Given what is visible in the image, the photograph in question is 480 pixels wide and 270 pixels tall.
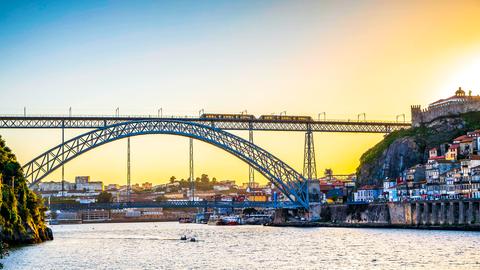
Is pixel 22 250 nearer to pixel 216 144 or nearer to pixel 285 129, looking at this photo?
pixel 216 144

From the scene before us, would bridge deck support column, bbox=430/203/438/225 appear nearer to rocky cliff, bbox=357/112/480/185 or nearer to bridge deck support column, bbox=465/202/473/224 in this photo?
bridge deck support column, bbox=465/202/473/224

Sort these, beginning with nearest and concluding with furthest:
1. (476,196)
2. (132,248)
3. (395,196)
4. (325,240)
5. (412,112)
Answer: (132,248) → (325,240) → (476,196) → (395,196) → (412,112)

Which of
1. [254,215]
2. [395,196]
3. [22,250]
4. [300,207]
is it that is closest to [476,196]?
[395,196]

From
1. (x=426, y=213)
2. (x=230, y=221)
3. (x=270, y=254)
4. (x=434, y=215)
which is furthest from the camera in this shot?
(x=230, y=221)

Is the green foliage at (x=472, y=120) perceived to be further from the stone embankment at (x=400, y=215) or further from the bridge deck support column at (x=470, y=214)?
the bridge deck support column at (x=470, y=214)

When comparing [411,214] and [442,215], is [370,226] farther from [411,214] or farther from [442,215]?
[442,215]

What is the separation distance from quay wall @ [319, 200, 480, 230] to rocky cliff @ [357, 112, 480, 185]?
444 inches

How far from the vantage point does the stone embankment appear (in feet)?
251

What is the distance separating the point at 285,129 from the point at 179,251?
132ft

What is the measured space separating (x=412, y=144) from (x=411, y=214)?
24558 millimetres

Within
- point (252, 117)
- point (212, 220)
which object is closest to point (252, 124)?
point (252, 117)

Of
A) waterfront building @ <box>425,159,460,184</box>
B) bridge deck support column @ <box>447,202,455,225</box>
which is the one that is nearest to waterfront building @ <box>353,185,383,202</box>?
waterfront building @ <box>425,159,460,184</box>

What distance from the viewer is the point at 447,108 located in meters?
112

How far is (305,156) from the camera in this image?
95875 millimetres
